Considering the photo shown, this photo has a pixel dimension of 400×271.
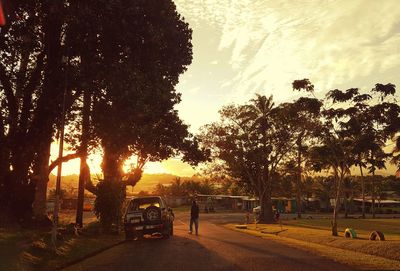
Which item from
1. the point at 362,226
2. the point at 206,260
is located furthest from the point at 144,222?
the point at 362,226

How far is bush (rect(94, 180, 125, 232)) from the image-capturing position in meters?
23.8

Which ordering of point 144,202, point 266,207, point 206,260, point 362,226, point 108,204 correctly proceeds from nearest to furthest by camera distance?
point 206,260 → point 144,202 → point 108,204 → point 362,226 → point 266,207

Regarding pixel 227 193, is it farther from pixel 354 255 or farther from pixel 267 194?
pixel 354 255

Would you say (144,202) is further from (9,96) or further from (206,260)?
(206,260)

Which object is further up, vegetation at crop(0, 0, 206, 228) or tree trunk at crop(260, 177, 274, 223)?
vegetation at crop(0, 0, 206, 228)

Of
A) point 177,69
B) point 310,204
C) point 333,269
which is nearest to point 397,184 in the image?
point 310,204

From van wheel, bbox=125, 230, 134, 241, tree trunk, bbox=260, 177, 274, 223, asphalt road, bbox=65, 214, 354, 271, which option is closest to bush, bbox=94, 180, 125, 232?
van wheel, bbox=125, 230, 134, 241

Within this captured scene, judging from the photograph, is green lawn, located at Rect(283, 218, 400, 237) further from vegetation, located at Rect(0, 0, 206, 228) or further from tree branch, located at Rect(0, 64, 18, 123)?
tree branch, located at Rect(0, 64, 18, 123)

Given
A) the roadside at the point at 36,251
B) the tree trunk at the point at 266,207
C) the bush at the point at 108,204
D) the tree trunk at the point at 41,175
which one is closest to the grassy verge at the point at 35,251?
the roadside at the point at 36,251

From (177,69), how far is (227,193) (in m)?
94.7

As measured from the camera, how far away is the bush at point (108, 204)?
23.8 metres

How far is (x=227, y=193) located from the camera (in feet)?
375

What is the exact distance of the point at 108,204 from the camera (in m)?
23.8

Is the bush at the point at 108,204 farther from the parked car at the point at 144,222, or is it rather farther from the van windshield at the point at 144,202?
the parked car at the point at 144,222
